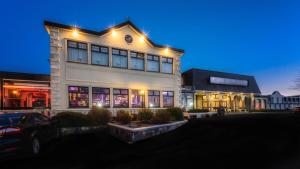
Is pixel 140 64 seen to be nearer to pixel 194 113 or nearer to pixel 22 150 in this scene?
pixel 194 113

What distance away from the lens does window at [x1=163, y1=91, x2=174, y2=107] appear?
23781mm

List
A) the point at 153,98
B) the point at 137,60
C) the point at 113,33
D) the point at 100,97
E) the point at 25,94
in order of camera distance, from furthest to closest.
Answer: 1. the point at 25,94
2. the point at 153,98
3. the point at 137,60
4. the point at 113,33
5. the point at 100,97

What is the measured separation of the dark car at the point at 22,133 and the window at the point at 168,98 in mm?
14941

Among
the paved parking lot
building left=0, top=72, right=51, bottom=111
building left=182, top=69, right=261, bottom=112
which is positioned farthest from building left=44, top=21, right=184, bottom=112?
building left=182, top=69, right=261, bottom=112

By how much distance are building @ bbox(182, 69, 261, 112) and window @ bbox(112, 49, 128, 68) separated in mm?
13566

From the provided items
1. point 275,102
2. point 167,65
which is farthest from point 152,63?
point 275,102

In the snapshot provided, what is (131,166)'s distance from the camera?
277 inches

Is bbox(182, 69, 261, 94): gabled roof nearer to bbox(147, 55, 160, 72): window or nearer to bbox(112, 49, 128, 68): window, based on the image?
bbox(147, 55, 160, 72): window

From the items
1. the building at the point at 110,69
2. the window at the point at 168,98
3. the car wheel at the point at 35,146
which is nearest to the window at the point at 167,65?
the building at the point at 110,69

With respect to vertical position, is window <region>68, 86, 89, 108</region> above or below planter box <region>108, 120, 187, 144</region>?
above

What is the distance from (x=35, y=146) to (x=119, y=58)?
13.2m

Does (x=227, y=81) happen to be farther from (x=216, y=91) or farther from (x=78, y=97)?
(x=78, y=97)

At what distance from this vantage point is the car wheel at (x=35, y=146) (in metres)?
8.57

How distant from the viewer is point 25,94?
85.9ft
